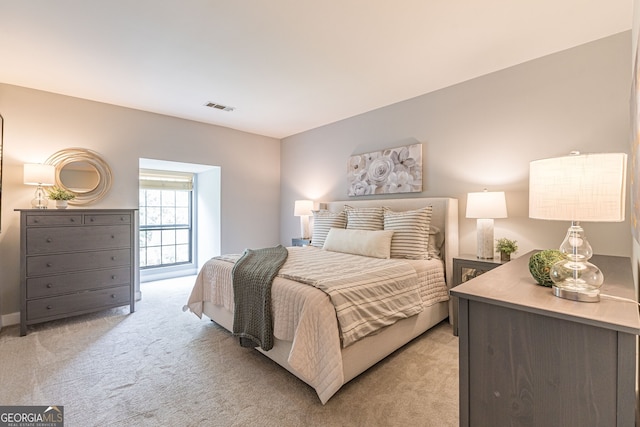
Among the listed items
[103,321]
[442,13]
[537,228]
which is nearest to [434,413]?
[537,228]

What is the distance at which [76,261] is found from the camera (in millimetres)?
2998

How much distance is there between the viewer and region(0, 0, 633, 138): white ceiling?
1.94 metres

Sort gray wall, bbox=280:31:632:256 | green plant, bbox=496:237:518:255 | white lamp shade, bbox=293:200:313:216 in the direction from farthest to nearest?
1. white lamp shade, bbox=293:200:313:216
2. green plant, bbox=496:237:518:255
3. gray wall, bbox=280:31:632:256

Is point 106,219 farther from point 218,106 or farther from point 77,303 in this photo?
point 218,106

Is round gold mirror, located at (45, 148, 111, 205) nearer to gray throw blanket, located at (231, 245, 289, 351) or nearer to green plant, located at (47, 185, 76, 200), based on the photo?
green plant, located at (47, 185, 76, 200)

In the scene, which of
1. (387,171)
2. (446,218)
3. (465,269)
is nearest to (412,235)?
(446,218)

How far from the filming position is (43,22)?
2.06 metres

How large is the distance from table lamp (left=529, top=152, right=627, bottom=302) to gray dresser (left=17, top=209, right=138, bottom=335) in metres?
3.85

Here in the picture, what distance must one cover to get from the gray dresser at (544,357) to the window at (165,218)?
5.16 meters

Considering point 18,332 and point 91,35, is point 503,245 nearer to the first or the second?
point 91,35

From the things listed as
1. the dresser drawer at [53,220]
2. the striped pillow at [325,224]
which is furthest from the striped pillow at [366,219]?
the dresser drawer at [53,220]

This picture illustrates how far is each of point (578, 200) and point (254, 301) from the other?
1945 mm

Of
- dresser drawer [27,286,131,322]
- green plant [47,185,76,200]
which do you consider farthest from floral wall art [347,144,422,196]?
green plant [47,185,76,200]

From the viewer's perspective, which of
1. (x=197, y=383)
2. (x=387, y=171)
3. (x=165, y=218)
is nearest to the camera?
(x=197, y=383)
